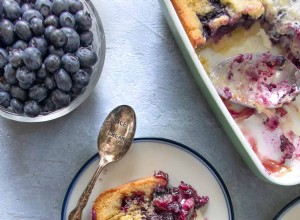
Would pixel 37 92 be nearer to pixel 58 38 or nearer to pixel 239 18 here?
pixel 58 38

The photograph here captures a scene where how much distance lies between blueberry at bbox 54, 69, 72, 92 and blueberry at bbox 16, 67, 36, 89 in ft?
0.18

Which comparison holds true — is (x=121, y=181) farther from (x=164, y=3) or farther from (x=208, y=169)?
(x=164, y=3)

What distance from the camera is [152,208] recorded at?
1.58 metres

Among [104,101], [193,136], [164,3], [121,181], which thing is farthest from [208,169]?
[164,3]

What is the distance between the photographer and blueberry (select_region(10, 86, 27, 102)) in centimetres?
145

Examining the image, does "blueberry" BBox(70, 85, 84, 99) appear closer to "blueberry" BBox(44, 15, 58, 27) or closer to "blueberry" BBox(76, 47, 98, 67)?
"blueberry" BBox(76, 47, 98, 67)

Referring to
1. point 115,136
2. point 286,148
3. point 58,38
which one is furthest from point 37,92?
point 286,148

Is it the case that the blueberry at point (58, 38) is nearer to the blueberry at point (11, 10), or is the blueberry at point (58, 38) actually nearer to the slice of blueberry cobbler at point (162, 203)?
the blueberry at point (11, 10)

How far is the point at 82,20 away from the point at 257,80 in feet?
1.68

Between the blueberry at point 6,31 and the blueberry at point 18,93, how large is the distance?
0.36ft

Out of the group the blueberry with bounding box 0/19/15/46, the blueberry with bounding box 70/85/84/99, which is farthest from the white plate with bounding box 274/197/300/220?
the blueberry with bounding box 0/19/15/46

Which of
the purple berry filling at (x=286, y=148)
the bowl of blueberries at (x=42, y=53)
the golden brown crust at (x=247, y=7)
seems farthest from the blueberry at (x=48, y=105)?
the purple berry filling at (x=286, y=148)

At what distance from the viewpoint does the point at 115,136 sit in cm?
158

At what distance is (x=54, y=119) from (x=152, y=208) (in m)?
0.36
